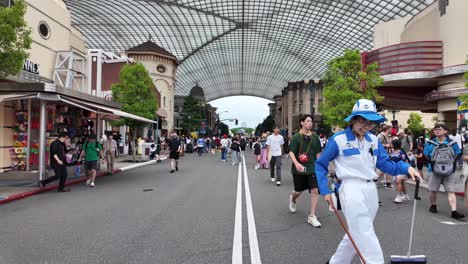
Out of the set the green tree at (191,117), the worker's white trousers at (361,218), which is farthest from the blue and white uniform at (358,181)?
the green tree at (191,117)

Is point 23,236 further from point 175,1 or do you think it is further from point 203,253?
point 175,1

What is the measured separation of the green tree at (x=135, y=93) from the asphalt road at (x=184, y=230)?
1438cm

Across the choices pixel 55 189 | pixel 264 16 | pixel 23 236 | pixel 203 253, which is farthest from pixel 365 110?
pixel 264 16

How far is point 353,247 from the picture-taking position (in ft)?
11.2

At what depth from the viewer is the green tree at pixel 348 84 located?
26656 mm

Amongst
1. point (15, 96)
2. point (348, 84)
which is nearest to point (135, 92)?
point (15, 96)

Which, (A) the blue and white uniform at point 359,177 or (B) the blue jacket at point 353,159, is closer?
(A) the blue and white uniform at point 359,177

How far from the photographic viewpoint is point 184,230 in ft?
19.1

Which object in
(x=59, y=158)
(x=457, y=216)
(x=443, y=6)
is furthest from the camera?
(x=443, y=6)

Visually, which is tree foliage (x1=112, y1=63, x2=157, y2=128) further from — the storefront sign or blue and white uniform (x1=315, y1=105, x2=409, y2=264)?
blue and white uniform (x1=315, y1=105, x2=409, y2=264)

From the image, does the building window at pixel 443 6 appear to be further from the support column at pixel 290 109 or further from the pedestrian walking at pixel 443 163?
the support column at pixel 290 109

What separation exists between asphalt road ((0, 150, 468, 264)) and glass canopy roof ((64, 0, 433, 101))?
41547mm

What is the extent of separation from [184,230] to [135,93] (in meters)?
19.5

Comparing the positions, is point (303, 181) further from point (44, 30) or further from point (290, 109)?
point (290, 109)
